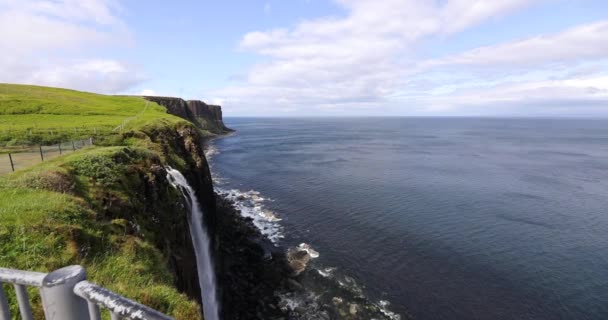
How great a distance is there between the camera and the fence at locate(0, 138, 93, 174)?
72.7 ft

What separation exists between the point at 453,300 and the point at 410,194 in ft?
89.8

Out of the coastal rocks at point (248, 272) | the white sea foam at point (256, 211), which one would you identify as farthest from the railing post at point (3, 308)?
the white sea foam at point (256, 211)

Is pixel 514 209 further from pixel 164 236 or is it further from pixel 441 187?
pixel 164 236

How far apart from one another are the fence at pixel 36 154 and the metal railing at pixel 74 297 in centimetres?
2380

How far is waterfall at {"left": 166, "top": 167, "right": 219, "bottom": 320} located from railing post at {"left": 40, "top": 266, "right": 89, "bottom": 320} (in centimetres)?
1852

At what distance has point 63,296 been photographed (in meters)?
3.05

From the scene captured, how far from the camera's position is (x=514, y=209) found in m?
46.8

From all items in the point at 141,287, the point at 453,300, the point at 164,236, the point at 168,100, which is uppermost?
the point at 168,100

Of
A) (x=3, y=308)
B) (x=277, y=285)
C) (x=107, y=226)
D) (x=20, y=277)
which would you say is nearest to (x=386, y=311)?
(x=277, y=285)

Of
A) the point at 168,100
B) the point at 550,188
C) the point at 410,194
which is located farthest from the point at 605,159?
the point at 168,100

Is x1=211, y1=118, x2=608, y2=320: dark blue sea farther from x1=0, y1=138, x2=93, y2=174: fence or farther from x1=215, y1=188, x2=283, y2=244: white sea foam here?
x1=0, y1=138, x2=93, y2=174: fence

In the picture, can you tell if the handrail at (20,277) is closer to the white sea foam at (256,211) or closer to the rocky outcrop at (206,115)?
the white sea foam at (256,211)

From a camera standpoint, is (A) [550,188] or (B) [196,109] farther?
(B) [196,109]

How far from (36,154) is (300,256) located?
25601mm
